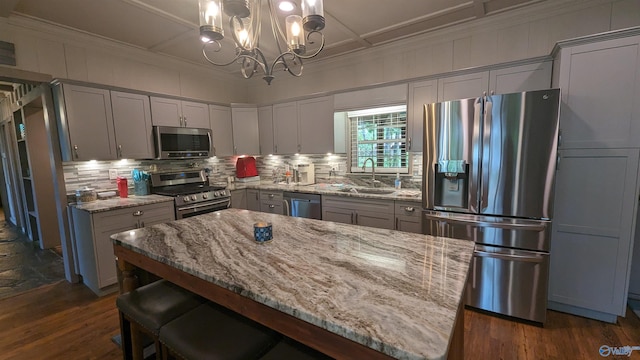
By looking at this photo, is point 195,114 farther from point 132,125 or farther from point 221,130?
→ point 132,125

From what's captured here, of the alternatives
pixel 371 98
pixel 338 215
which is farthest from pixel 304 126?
pixel 338 215

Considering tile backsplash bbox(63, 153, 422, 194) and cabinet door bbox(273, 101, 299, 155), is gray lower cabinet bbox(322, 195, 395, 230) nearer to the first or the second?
tile backsplash bbox(63, 153, 422, 194)

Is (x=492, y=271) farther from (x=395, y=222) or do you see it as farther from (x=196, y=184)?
(x=196, y=184)

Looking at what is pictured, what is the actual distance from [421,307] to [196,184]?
391 cm

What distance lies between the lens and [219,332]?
1.17 meters

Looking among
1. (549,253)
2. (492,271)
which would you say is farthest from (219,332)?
(549,253)

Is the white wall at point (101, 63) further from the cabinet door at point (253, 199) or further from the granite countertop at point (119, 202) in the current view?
the cabinet door at point (253, 199)

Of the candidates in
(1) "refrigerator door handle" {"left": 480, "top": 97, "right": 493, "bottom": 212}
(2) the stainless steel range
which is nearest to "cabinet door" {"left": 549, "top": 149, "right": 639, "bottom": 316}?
(1) "refrigerator door handle" {"left": 480, "top": 97, "right": 493, "bottom": 212}

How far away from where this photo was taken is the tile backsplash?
3.11 m

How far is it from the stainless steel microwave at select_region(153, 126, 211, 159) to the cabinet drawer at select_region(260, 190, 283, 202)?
3.30 feet

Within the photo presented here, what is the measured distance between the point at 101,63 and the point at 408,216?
13.3ft

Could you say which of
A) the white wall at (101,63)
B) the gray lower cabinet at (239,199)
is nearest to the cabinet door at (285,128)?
the gray lower cabinet at (239,199)

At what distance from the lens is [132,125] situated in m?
3.26

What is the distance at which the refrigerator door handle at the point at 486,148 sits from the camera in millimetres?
2186
